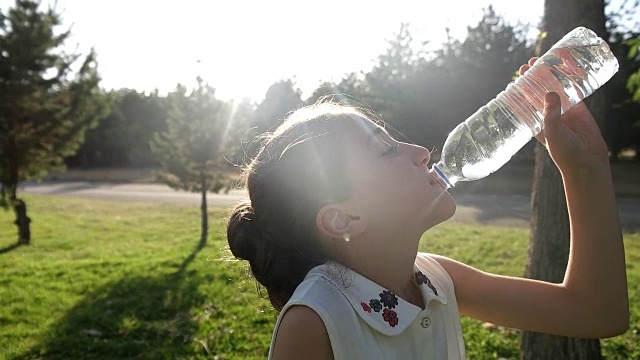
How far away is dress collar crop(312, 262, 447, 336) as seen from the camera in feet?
4.79

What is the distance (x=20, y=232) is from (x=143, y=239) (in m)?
3.04

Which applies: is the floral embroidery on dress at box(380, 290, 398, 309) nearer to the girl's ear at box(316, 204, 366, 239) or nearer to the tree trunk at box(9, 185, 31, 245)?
the girl's ear at box(316, 204, 366, 239)

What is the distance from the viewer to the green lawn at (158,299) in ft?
17.2

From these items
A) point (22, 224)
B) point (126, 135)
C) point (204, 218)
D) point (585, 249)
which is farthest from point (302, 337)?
point (126, 135)

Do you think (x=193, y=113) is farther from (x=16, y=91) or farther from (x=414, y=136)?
(x=414, y=136)

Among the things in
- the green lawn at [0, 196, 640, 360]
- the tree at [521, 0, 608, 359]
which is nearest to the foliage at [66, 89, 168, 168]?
the green lawn at [0, 196, 640, 360]

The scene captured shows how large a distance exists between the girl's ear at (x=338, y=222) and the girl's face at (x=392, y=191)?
26 millimetres

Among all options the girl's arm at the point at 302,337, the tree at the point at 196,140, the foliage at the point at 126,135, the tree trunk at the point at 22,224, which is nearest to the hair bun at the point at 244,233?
the girl's arm at the point at 302,337

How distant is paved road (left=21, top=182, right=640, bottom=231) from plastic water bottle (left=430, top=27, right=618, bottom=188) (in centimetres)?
923

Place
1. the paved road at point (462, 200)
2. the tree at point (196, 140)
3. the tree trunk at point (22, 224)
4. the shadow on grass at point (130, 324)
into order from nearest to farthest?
the shadow on grass at point (130, 324), the tree at point (196, 140), the tree trunk at point (22, 224), the paved road at point (462, 200)

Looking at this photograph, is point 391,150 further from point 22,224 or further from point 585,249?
point 22,224

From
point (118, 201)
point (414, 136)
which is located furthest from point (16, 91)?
Answer: point (414, 136)

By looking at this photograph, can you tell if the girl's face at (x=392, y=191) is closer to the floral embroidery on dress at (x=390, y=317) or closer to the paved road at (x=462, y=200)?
the floral embroidery on dress at (x=390, y=317)

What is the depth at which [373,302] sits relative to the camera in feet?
4.93
